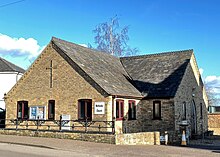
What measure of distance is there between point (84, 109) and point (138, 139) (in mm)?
5735

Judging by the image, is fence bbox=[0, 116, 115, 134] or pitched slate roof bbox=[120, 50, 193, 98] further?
pitched slate roof bbox=[120, 50, 193, 98]

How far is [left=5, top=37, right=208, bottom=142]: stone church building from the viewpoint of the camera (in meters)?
23.8

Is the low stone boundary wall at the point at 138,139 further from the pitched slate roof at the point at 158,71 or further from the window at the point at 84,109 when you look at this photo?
the pitched slate roof at the point at 158,71

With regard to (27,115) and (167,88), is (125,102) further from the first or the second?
(27,115)

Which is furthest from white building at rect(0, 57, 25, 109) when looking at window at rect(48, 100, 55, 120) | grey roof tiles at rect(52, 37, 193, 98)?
window at rect(48, 100, 55, 120)

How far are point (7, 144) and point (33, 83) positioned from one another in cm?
950

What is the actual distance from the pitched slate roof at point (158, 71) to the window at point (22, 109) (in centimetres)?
972

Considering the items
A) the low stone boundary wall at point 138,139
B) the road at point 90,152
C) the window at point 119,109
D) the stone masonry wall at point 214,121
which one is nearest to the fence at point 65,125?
the window at point 119,109

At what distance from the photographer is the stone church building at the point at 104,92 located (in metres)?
23.8

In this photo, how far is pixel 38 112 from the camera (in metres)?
25.9

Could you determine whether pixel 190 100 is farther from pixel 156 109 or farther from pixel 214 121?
pixel 214 121

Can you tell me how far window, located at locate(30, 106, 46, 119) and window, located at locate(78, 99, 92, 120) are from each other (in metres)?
3.39

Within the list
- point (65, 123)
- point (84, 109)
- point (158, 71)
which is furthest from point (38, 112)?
point (158, 71)

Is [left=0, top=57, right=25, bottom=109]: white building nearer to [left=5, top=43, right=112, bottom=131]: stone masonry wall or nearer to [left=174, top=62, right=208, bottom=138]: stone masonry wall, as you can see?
[left=5, top=43, right=112, bottom=131]: stone masonry wall
